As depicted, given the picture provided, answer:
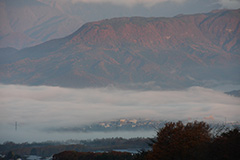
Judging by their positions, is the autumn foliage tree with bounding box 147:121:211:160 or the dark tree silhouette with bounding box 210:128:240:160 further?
the autumn foliage tree with bounding box 147:121:211:160

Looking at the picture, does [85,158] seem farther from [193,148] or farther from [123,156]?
[193,148]

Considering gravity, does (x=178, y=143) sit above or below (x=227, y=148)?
above

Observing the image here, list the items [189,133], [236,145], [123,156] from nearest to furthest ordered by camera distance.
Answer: [236,145] < [189,133] < [123,156]

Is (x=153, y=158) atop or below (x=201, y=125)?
below

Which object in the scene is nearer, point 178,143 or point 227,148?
point 227,148

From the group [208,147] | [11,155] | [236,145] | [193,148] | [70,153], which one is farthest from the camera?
[11,155]

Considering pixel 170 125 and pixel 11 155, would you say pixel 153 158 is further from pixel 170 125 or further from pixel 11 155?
pixel 11 155

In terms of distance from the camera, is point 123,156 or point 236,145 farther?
point 123,156

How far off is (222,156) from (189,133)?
12.5 m

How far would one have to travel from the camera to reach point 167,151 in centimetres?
5978

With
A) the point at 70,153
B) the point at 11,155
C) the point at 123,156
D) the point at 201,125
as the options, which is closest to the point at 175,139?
the point at 201,125

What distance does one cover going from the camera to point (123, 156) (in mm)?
112625

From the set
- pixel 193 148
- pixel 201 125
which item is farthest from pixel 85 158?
pixel 193 148

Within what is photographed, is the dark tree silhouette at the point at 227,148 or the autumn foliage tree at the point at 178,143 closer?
the dark tree silhouette at the point at 227,148
